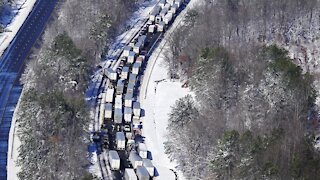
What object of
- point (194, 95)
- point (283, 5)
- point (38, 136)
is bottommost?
point (38, 136)

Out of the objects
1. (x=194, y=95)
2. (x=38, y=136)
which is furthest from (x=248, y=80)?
(x=38, y=136)

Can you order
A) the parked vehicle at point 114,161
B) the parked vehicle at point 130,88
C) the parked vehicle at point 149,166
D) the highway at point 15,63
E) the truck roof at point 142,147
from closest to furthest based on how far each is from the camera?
1. the parked vehicle at point 149,166
2. the parked vehicle at point 114,161
3. the truck roof at point 142,147
4. the highway at point 15,63
5. the parked vehicle at point 130,88

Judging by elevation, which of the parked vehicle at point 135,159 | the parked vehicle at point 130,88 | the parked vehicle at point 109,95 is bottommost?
the parked vehicle at point 135,159

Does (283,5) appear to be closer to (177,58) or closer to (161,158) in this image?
(177,58)

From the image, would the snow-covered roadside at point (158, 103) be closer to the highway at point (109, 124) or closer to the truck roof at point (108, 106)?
the highway at point (109, 124)

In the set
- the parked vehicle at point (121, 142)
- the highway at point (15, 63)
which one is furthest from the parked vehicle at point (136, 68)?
the parked vehicle at point (121, 142)

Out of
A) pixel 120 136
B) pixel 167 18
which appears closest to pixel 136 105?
pixel 120 136

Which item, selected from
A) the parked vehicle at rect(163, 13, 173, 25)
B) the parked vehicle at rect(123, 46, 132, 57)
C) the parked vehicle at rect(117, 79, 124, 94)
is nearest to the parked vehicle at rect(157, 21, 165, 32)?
the parked vehicle at rect(163, 13, 173, 25)
